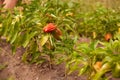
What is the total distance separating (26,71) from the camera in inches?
126

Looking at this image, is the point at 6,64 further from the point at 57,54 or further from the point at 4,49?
the point at 57,54

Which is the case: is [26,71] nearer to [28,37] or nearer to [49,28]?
[28,37]

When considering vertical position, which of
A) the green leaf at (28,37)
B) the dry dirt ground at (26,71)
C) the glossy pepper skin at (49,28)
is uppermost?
the glossy pepper skin at (49,28)

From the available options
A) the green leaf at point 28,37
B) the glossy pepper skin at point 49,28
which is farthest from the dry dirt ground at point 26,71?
the glossy pepper skin at point 49,28

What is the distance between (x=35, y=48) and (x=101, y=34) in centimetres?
146

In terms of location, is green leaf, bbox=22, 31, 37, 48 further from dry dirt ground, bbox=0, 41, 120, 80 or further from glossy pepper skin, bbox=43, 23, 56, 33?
dry dirt ground, bbox=0, 41, 120, 80

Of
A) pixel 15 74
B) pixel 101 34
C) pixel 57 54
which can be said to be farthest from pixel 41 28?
pixel 101 34

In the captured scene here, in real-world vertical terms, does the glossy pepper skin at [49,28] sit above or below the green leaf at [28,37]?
above

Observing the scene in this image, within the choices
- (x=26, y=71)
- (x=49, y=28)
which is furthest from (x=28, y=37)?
(x=26, y=71)

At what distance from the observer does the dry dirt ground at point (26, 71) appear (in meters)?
3.06

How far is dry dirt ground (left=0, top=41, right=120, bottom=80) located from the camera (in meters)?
3.06

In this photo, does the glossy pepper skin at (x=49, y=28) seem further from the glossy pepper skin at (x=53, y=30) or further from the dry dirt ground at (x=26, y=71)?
the dry dirt ground at (x=26, y=71)

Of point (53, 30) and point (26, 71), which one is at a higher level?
point (53, 30)

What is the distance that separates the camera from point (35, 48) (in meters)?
3.08
